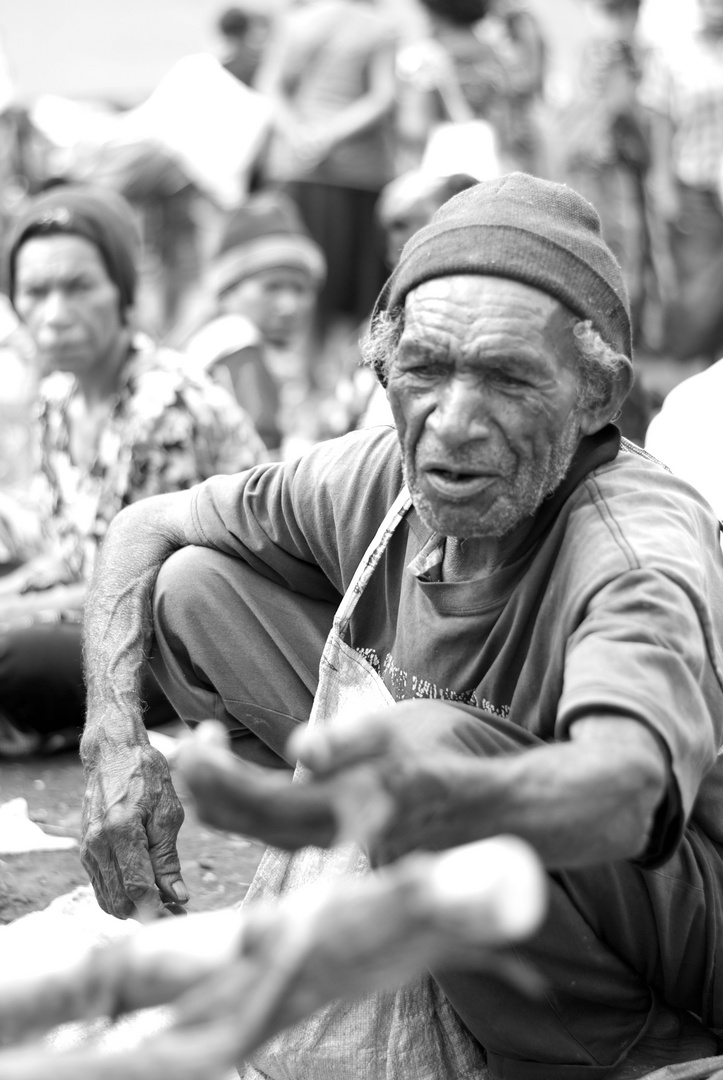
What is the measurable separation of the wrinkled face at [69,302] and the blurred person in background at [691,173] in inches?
193

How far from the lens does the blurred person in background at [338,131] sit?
7891 millimetres

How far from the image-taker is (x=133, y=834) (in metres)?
2.41

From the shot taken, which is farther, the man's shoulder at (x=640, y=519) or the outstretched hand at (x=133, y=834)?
the outstretched hand at (x=133, y=834)

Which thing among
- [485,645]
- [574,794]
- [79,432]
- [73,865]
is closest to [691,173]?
[79,432]

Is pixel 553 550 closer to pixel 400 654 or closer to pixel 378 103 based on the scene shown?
pixel 400 654

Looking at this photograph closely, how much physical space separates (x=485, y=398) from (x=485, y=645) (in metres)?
0.37

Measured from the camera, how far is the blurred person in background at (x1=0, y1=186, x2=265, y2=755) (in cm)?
416

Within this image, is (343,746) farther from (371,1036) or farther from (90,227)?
(90,227)

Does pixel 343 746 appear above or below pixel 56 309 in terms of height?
above

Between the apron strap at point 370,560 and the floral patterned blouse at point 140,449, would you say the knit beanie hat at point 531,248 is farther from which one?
the floral patterned blouse at point 140,449

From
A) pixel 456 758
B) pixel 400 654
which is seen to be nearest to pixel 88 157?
pixel 400 654

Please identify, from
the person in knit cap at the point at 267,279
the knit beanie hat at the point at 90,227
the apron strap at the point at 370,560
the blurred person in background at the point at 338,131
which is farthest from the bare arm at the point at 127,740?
the blurred person in background at the point at 338,131

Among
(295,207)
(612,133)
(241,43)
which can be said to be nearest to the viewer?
(295,207)

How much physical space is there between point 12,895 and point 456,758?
1802 mm
